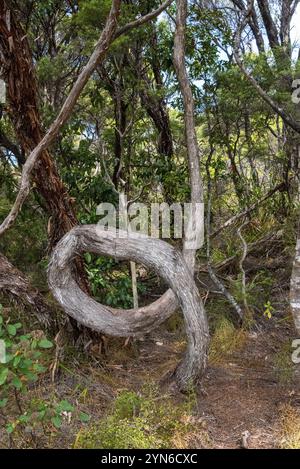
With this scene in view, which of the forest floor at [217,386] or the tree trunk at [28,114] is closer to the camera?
the forest floor at [217,386]

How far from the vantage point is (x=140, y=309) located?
348 cm

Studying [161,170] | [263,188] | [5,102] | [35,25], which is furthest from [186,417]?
[35,25]

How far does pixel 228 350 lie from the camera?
4.28m

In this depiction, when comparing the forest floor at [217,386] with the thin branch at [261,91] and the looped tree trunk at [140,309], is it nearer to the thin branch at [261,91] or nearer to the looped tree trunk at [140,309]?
the looped tree trunk at [140,309]

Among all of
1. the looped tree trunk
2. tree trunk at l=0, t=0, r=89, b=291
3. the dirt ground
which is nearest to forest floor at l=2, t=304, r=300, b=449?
the dirt ground

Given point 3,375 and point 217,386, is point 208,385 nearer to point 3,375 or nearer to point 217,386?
point 217,386

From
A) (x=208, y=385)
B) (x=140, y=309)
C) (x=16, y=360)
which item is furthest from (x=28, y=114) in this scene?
(x=208, y=385)

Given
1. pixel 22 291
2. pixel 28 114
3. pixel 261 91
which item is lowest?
pixel 22 291

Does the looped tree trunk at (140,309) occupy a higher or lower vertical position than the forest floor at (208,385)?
higher

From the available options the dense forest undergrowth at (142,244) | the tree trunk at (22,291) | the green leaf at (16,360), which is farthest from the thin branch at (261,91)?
the green leaf at (16,360)

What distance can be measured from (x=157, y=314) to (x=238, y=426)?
3.05ft

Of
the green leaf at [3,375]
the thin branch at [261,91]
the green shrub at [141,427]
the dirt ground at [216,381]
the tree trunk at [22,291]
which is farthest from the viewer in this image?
the thin branch at [261,91]

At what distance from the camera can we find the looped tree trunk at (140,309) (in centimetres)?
330
